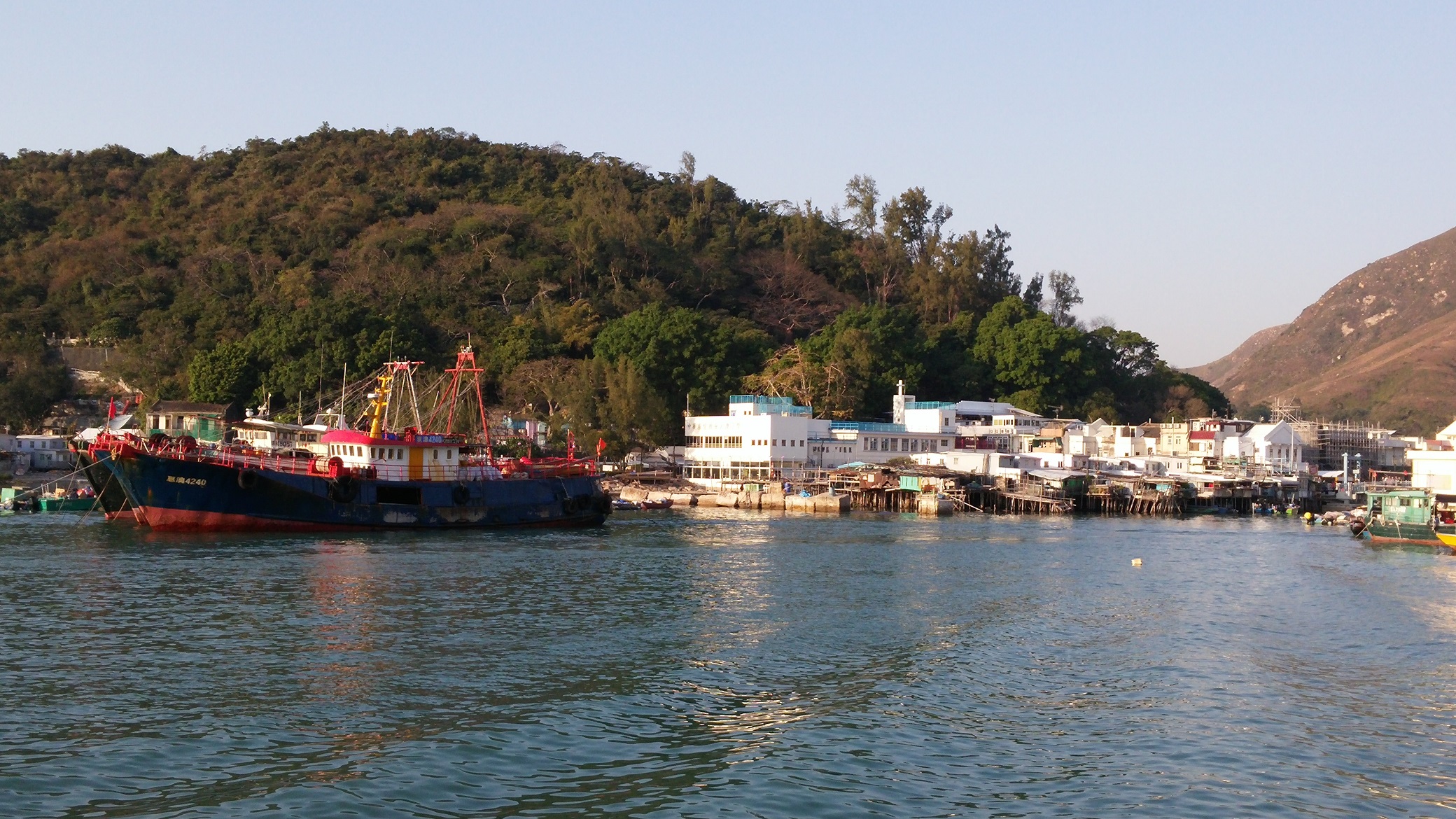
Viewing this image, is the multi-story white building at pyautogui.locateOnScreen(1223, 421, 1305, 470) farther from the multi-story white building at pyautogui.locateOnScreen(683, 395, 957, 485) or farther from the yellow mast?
the yellow mast

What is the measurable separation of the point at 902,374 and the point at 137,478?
61.4 metres

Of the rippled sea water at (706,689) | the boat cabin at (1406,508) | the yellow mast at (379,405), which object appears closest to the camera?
the rippled sea water at (706,689)

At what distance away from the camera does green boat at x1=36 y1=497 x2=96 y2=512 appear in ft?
186

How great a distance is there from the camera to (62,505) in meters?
56.7

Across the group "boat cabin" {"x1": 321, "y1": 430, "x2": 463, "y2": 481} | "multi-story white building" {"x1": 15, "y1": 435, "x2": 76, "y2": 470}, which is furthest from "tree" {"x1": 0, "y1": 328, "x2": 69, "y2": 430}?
"boat cabin" {"x1": 321, "y1": 430, "x2": 463, "y2": 481}

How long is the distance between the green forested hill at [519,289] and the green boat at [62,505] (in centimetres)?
2661

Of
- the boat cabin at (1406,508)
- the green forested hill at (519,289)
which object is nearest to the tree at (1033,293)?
the green forested hill at (519,289)

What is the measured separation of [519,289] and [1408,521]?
228 feet

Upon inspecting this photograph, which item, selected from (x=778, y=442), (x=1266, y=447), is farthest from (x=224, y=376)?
(x=1266, y=447)

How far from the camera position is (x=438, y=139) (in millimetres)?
138625

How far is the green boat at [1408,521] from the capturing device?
169ft

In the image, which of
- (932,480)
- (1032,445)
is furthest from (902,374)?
(932,480)

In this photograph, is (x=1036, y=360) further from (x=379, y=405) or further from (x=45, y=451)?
(x=45, y=451)

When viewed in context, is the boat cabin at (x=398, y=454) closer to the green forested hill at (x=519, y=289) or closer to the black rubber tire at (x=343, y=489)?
the black rubber tire at (x=343, y=489)
